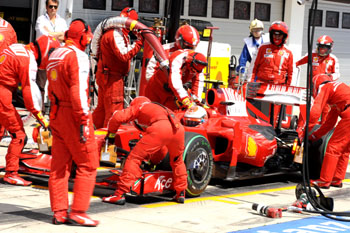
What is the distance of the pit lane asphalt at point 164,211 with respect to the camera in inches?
283

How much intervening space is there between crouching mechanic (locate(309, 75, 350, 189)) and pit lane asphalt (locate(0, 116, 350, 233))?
0.39 meters

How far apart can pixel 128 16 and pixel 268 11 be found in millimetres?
12255

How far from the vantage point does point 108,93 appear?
10.9 metres

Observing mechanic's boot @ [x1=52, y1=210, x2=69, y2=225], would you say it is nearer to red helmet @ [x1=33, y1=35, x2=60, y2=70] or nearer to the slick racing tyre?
the slick racing tyre

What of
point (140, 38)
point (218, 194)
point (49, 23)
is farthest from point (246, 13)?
point (218, 194)

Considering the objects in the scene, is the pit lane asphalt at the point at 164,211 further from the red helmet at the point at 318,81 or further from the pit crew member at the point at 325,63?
the pit crew member at the point at 325,63

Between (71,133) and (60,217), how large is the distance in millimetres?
798

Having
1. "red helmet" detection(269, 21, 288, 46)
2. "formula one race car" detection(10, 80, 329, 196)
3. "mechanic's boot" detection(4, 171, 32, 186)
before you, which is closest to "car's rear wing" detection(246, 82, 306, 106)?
"formula one race car" detection(10, 80, 329, 196)

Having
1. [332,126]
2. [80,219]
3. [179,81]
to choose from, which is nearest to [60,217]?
[80,219]

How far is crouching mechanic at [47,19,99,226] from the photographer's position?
7.05m

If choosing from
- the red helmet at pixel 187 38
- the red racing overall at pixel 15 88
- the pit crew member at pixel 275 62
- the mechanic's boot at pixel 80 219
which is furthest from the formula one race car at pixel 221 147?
the pit crew member at pixel 275 62

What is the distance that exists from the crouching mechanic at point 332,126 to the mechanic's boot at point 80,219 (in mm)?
3962

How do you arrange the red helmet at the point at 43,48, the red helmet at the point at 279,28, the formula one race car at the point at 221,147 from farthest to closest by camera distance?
the red helmet at the point at 279,28 < the red helmet at the point at 43,48 < the formula one race car at the point at 221,147

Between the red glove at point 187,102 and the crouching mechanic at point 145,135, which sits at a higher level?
the red glove at point 187,102
